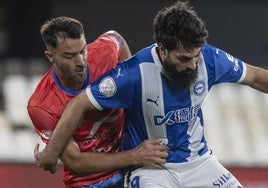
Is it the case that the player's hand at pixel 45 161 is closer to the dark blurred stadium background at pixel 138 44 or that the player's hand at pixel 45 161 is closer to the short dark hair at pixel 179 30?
the short dark hair at pixel 179 30

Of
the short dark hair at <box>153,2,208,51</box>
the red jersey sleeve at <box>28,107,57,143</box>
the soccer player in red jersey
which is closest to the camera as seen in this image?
the short dark hair at <box>153,2,208,51</box>

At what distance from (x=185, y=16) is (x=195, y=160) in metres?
0.78

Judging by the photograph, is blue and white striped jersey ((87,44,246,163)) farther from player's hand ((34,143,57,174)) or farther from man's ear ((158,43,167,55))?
player's hand ((34,143,57,174))

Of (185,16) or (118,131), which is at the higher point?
(185,16)

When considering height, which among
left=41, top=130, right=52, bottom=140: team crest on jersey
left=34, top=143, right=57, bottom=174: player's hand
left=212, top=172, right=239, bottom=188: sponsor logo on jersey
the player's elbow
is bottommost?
left=212, top=172, right=239, bottom=188: sponsor logo on jersey

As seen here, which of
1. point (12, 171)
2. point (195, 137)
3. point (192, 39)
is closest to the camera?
point (192, 39)

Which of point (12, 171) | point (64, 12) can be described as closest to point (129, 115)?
point (12, 171)

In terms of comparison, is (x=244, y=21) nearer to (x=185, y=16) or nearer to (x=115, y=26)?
(x=115, y=26)

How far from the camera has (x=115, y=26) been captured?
10.9 meters

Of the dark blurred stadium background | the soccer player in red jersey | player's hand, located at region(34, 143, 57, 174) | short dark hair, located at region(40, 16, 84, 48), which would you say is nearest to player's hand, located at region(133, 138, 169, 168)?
the soccer player in red jersey

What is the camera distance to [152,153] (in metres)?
5.81

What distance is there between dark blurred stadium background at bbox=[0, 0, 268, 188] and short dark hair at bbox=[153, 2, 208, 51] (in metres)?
4.98

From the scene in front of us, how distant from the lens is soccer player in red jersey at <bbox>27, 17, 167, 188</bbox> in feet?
19.3

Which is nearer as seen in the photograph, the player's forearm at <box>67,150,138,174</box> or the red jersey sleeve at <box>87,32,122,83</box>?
the player's forearm at <box>67,150,138,174</box>
